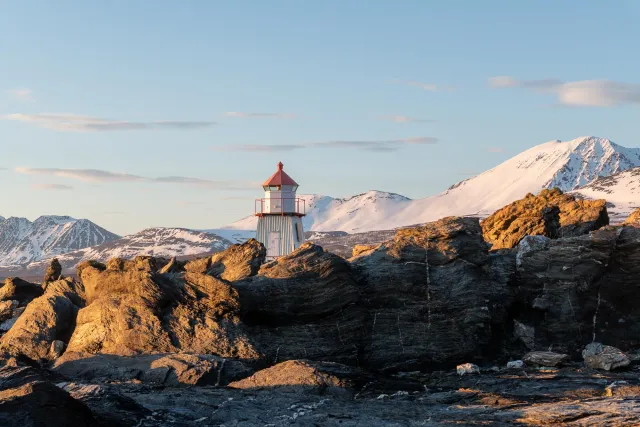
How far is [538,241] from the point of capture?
4719 centimetres

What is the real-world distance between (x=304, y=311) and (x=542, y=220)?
60.1ft

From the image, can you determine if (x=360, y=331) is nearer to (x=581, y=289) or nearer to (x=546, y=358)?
(x=546, y=358)

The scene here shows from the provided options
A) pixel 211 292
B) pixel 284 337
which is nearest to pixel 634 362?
pixel 284 337

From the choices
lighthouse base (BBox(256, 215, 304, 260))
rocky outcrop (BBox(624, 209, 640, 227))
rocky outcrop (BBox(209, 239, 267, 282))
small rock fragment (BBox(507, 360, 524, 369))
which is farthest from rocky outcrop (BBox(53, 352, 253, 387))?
lighthouse base (BBox(256, 215, 304, 260))

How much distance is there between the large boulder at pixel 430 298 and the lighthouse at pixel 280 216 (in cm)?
3479

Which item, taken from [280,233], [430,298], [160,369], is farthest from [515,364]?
[280,233]

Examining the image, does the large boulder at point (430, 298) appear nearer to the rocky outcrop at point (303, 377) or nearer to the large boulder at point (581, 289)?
the large boulder at point (581, 289)

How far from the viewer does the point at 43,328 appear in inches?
1751

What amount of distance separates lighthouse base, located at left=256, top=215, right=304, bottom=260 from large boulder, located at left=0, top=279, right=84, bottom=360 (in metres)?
33.8

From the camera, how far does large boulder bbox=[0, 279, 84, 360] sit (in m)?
43.3

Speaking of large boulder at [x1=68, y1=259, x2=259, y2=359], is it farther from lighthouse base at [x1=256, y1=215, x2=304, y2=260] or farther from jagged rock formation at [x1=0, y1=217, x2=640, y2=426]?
lighthouse base at [x1=256, y1=215, x2=304, y2=260]

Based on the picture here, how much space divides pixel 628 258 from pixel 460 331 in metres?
10.3

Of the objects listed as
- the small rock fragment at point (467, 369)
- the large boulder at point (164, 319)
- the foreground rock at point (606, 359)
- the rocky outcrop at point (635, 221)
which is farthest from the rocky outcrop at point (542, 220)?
the large boulder at point (164, 319)

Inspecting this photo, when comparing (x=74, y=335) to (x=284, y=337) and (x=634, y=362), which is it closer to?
(x=284, y=337)
